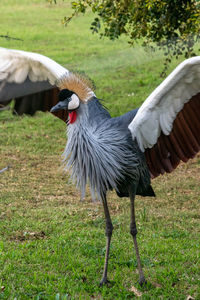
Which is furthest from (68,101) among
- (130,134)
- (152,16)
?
(152,16)

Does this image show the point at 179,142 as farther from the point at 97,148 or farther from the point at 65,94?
the point at 65,94

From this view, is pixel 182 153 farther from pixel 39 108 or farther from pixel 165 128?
pixel 39 108

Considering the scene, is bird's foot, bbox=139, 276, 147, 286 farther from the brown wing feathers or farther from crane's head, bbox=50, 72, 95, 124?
crane's head, bbox=50, 72, 95, 124

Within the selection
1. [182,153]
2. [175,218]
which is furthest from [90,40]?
[182,153]

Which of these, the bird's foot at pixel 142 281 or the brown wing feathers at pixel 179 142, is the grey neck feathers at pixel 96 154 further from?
the bird's foot at pixel 142 281

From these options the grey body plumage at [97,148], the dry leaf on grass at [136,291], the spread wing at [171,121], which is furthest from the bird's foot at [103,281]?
the spread wing at [171,121]

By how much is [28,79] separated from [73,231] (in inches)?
63.4

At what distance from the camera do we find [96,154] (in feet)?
12.9

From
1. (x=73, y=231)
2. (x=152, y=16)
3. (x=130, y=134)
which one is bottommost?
(x=73, y=231)

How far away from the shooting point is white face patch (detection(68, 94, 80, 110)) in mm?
3793

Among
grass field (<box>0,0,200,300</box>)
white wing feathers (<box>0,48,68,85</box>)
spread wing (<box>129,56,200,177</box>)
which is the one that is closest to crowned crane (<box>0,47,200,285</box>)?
spread wing (<box>129,56,200,177</box>)

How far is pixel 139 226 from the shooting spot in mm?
5398

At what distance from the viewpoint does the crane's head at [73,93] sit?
3.79 m

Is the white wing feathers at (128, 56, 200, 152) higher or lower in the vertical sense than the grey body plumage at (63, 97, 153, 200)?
higher
